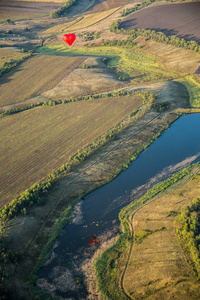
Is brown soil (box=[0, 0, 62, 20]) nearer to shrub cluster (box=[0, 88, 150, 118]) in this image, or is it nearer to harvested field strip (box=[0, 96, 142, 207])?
shrub cluster (box=[0, 88, 150, 118])

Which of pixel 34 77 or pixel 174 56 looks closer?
pixel 34 77

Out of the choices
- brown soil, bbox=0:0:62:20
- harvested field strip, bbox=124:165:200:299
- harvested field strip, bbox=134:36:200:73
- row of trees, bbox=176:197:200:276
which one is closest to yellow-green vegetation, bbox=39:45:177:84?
harvested field strip, bbox=134:36:200:73

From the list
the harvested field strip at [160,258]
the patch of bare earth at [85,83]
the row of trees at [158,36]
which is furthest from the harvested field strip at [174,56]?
the harvested field strip at [160,258]

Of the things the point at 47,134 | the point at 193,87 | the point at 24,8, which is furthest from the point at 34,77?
the point at 24,8

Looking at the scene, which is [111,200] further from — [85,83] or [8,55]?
[8,55]

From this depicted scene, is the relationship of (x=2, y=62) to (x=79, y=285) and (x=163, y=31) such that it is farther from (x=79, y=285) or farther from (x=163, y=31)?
(x=79, y=285)
